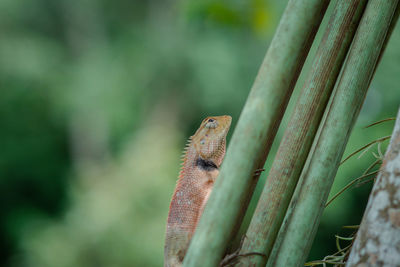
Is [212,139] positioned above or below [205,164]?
above

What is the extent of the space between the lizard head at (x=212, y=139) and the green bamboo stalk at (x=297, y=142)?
38.0 inches

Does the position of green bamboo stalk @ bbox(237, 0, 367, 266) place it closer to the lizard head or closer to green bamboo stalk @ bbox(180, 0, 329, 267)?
green bamboo stalk @ bbox(180, 0, 329, 267)

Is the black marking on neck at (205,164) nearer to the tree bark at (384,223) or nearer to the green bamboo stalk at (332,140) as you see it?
the green bamboo stalk at (332,140)

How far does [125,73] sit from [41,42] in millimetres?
2331

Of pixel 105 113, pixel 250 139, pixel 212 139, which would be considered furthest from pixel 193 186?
pixel 105 113

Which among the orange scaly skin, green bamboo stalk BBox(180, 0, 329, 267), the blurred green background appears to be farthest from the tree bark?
the blurred green background

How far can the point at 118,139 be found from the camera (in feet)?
33.3

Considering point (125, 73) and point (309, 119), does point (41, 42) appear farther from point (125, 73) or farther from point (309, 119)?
point (309, 119)

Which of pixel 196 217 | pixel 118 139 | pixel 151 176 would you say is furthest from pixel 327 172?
pixel 118 139

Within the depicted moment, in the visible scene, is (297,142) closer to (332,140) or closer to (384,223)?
(332,140)

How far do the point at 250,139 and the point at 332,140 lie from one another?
0.22m

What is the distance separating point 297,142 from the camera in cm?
95

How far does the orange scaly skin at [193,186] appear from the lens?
5.31ft

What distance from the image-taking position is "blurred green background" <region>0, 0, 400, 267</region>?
23.8 feet
